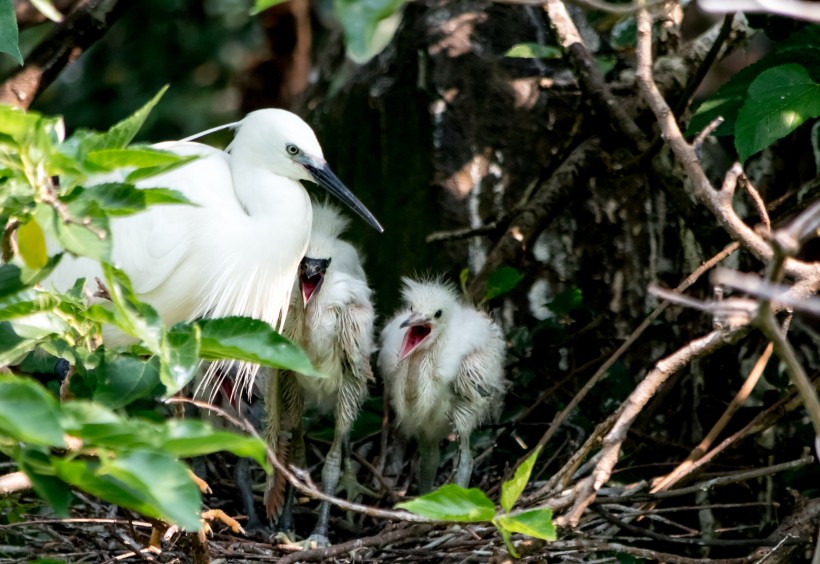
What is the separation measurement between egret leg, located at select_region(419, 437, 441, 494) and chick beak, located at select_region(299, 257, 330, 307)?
0.45 metres

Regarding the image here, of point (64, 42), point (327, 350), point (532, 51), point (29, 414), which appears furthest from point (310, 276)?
point (29, 414)

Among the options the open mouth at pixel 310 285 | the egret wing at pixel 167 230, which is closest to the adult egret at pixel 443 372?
the open mouth at pixel 310 285

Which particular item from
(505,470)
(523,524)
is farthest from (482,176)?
(523,524)

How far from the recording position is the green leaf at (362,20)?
3.39ft

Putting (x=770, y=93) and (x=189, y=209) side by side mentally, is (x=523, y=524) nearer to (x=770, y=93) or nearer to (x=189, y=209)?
(x=770, y=93)

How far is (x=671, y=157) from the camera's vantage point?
2514 millimetres

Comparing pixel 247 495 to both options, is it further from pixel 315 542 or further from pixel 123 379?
pixel 123 379

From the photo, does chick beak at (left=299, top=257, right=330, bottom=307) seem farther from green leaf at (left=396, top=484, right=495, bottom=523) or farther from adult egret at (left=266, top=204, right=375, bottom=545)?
green leaf at (left=396, top=484, right=495, bottom=523)

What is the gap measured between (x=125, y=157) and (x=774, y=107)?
1.24 metres

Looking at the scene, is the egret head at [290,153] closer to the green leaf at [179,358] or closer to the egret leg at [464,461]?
the egret leg at [464,461]

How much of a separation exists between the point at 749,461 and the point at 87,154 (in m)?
1.85

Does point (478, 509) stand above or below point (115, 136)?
below

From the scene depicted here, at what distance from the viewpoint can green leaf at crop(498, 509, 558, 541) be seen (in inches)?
51.9

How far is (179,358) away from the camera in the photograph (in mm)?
1156
